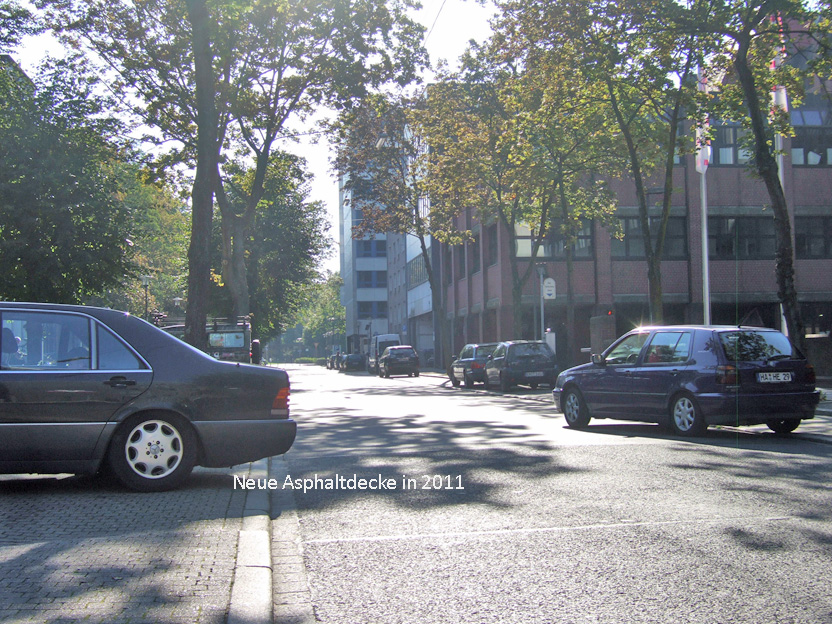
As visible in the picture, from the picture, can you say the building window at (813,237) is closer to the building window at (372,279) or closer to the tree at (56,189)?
the tree at (56,189)

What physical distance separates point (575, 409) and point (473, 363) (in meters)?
16.6

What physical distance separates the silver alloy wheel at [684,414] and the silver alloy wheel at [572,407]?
2.04 metres

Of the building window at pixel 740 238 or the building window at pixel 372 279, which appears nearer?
the building window at pixel 740 238

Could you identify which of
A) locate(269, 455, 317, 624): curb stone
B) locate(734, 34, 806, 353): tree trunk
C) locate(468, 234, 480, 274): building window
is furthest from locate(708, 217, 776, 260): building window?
locate(269, 455, 317, 624): curb stone

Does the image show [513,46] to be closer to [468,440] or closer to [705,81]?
[705,81]

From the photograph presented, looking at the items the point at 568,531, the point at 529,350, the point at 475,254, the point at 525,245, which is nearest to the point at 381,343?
the point at 475,254

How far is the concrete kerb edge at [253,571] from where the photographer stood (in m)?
4.09

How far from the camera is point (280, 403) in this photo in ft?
25.7

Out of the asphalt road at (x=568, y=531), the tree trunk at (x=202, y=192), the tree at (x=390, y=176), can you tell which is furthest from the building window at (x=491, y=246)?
the asphalt road at (x=568, y=531)

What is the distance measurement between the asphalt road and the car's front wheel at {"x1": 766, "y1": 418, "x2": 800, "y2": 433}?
57 centimetres

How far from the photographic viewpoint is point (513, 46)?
2433 cm

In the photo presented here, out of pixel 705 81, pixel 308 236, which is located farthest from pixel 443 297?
pixel 705 81

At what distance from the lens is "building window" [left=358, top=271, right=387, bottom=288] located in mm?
100562

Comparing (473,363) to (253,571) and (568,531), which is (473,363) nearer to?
(568,531)
